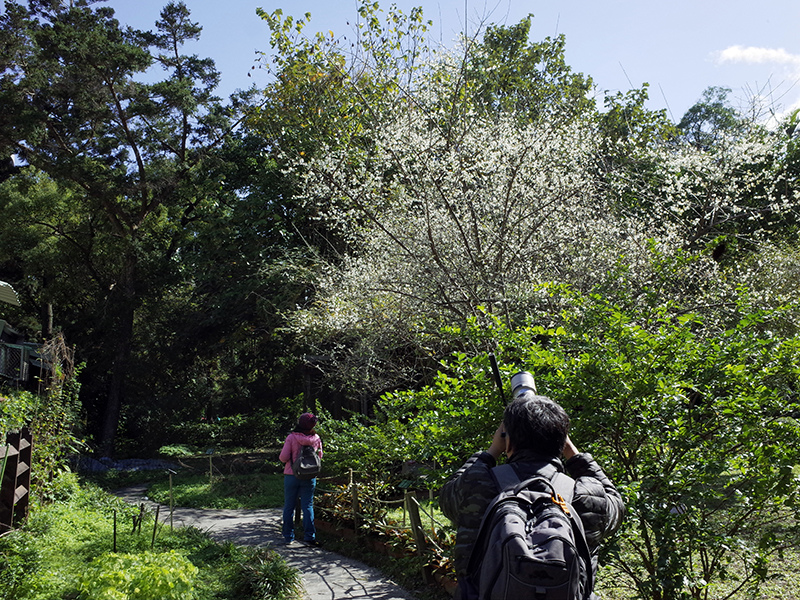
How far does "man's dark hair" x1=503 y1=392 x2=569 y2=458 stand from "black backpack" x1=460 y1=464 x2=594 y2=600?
11 cm

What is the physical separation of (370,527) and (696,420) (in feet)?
13.3

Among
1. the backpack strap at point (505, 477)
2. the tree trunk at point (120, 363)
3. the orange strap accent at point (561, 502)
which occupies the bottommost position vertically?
the orange strap accent at point (561, 502)

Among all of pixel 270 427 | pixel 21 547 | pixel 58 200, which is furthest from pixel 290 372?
pixel 21 547

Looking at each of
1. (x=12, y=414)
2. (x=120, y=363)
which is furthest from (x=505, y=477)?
(x=120, y=363)

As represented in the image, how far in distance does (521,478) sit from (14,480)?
4997 mm

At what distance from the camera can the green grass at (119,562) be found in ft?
12.0

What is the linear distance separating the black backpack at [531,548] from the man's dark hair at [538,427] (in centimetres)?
11

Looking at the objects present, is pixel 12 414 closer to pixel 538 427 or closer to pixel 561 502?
pixel 538 427

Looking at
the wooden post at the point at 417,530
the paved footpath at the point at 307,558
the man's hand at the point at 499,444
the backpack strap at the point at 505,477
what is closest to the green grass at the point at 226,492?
the paved footpath at the point at 307,558

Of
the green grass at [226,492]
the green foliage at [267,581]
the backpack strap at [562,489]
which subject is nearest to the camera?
the backpack strap at [562,489]

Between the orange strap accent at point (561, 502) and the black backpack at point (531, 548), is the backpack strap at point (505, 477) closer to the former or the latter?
the black backpack at point (531, 548)

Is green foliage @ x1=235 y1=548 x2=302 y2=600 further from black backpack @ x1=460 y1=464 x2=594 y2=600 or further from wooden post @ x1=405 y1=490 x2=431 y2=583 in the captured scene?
black backpack @ x1=460 y1=464 x2=594 y2=600

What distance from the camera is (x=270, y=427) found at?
21766 millimetres

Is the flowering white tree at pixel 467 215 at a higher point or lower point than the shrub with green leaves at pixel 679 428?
higher
